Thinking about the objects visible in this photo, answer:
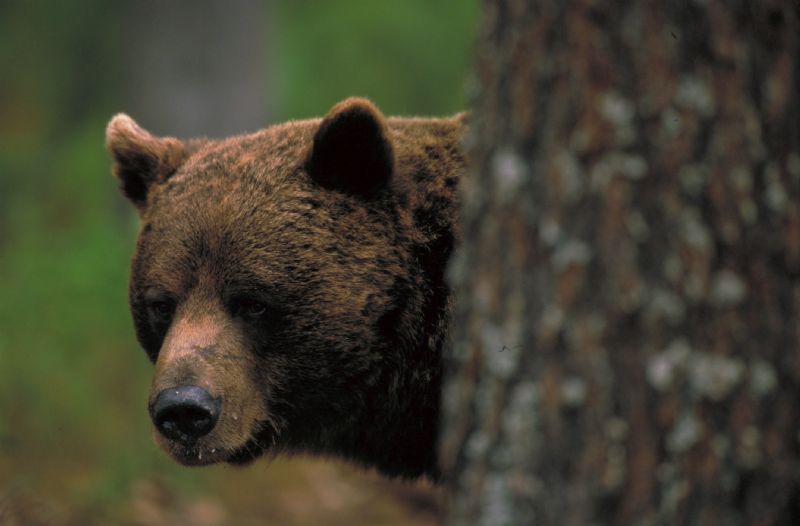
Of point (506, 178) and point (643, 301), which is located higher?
point (506, 178)

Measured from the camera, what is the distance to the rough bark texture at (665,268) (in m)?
2.14

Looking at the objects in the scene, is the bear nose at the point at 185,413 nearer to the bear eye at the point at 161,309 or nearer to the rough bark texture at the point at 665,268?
the bear eye at the point at 161,309

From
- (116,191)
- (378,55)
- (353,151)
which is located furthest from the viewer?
(378,55)

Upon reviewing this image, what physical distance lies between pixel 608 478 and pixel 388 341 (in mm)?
1790

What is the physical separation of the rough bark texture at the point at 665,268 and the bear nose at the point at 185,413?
1.63 m

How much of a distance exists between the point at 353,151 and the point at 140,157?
3.56ft

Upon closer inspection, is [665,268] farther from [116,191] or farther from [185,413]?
[116,191]

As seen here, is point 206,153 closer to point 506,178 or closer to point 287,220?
point 287,220

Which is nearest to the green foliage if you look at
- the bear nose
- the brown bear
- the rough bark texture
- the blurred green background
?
the blurred green background

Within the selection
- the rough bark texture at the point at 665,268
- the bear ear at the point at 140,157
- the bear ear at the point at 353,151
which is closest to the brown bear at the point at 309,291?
the bear ear at the point at 353,151

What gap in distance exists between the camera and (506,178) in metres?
2.28

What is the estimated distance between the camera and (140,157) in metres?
4.42

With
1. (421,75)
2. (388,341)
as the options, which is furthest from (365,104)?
(421,75)

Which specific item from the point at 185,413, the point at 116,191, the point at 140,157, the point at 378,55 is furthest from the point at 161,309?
the point at 378,55
